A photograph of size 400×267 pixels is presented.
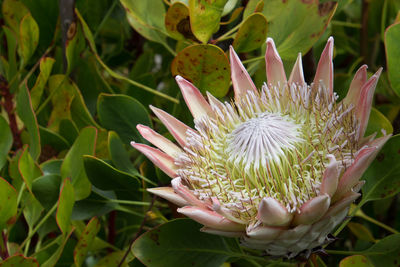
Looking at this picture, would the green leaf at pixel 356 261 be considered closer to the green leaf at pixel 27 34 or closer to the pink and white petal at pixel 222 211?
the pink and white petal at pixel 222 211

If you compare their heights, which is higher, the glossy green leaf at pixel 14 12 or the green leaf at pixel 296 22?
the green leaf at pixel 296 22

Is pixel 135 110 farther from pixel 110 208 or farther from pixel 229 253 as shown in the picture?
pixel 229 253

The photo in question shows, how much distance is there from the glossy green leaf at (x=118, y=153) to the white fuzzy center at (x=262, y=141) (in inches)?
9.3

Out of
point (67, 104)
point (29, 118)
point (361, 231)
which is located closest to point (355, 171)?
point (361, 231)

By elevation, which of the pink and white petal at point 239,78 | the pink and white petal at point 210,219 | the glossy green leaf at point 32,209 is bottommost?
the glossy green leaf at point 32,209

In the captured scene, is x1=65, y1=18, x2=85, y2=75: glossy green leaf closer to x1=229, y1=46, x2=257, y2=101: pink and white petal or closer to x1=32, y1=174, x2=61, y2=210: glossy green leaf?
x1=32, y1=174, x2=61, y2=210: glossy green leaf

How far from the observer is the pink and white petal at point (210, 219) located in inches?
32.4

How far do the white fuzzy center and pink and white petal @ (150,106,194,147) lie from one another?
99mm

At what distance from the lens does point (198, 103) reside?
1050 mm

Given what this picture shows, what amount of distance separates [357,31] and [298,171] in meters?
1.11

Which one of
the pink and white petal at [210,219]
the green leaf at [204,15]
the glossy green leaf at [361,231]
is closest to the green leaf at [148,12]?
the green leaf at [204,15]

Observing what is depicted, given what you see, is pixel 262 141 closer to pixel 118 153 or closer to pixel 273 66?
pixel 273 66

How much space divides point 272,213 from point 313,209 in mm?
62

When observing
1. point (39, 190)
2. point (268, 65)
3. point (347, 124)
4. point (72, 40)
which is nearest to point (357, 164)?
point (347, 124)
